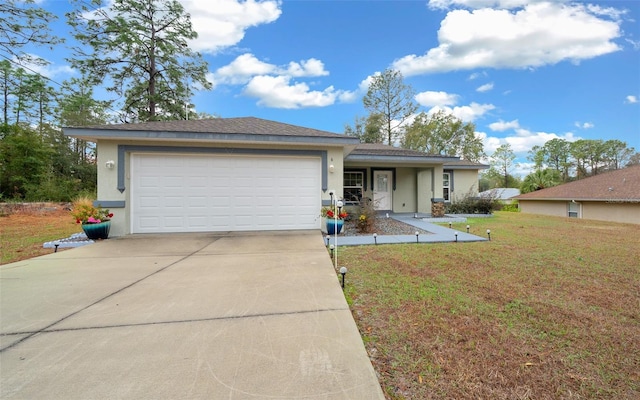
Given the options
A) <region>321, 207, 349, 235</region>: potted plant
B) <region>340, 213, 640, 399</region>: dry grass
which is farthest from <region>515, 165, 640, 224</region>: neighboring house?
<region>321, 207, 349, 235</region>: potted plant

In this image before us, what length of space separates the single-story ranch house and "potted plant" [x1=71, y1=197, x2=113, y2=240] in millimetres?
278

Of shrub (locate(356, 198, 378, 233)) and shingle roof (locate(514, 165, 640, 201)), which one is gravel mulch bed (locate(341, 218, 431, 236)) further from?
shingle roof (locate(514, 165, 640, 201))

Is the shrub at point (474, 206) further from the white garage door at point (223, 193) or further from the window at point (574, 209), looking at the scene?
the white garage door at point (223, 193)

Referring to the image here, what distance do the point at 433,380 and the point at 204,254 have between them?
4497 mm

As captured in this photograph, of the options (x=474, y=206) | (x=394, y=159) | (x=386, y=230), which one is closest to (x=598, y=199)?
(x=474, y=206)

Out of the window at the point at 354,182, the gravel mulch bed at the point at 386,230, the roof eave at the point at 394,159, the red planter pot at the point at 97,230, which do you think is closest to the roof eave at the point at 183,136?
the red planter pot at the point at 97,230

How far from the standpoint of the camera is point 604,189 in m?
14.5

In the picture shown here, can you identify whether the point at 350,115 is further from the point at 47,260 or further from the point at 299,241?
the point at 47,260

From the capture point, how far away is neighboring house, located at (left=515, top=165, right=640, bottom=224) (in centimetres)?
1275

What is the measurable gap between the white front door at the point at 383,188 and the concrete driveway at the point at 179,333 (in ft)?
27.3

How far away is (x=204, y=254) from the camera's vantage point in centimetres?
505

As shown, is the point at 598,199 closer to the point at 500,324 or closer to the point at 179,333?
the point at 500,324

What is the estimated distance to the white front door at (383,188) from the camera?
12.1 meters

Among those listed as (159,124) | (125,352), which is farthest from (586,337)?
(159,124)
